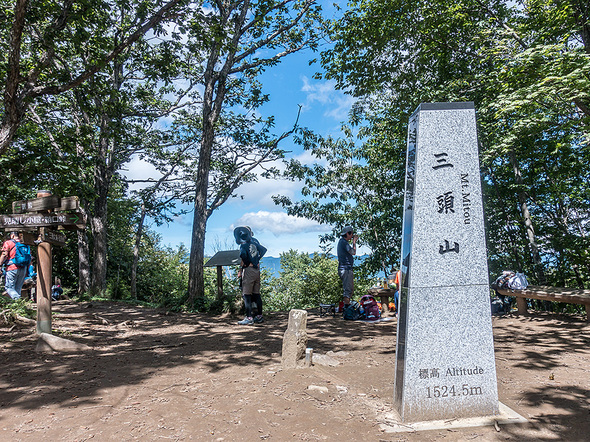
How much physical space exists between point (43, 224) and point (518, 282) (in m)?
9.63

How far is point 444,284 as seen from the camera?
310cm

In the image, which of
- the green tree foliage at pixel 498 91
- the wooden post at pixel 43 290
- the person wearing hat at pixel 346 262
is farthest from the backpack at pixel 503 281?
the wooden post at pixel 43 290

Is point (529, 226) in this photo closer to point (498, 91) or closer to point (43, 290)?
point (498, 91)

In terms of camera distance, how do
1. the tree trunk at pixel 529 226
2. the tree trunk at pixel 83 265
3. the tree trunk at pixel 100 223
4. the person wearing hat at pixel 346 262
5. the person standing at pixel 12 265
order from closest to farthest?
1. the person standing at pixel 12 265
2. the person wearing hat at pixel 346 262
3. the tree trunk at pixel 529 226
4. the tree trunk at pixel 100 223
5. the tree trunk at pixel 83 265

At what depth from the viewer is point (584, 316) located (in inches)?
300

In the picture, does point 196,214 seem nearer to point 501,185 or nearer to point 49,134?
point 49,134

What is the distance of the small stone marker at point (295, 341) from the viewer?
4254 mm

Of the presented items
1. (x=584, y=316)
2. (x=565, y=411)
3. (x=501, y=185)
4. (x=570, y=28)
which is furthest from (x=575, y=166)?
(x=565, y=411)

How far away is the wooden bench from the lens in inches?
262

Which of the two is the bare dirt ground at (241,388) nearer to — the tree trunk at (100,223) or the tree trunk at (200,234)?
the tree trunk at (200,234)

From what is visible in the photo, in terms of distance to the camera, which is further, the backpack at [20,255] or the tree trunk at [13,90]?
the backpack at [20,255]

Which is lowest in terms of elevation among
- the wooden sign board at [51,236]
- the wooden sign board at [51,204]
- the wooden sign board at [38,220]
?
the wooden sign board at [51,236]

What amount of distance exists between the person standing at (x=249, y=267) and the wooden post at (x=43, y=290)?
10.9 feet

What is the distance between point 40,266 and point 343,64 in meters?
9.91
